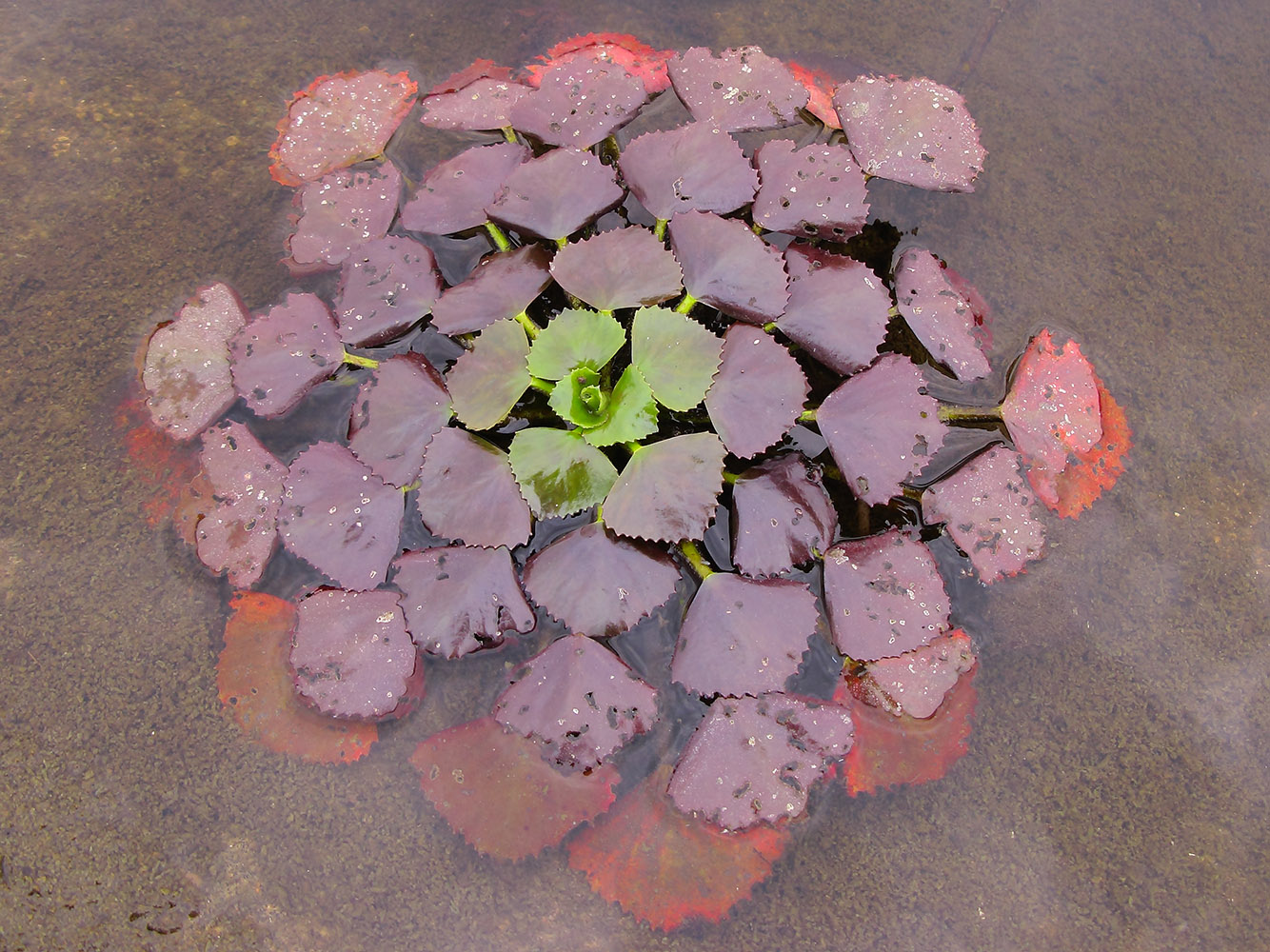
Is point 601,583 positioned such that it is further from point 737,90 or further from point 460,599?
point 737,90

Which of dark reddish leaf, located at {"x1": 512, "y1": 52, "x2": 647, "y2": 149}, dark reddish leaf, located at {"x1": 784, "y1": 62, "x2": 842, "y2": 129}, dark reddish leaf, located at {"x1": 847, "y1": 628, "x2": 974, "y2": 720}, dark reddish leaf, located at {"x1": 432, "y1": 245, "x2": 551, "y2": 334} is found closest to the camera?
dark reddish leaf, located at {"x1": 847, "y1": 628, "x2": 974, "y2": 720}

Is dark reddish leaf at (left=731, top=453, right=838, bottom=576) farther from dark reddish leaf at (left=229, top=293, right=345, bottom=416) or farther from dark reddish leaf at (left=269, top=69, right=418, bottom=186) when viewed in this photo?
dark reddish leaf at (left=269, top=69, right=418, bottom=186)

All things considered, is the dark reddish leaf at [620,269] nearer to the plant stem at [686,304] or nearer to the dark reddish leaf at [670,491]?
the plant stem at [686,304]

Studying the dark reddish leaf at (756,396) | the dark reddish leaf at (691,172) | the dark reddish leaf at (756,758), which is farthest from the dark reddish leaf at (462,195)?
the dark reddish leaf at (756,758)

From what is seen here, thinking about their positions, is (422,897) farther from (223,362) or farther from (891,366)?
(891,366)

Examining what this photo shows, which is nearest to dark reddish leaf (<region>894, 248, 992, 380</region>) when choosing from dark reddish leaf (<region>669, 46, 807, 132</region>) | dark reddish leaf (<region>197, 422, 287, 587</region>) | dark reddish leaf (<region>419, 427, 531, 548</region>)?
dark reddish leaf (<region>669, 46, 807, 132</region>)

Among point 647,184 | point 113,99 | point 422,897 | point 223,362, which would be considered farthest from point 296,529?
point 113,99
